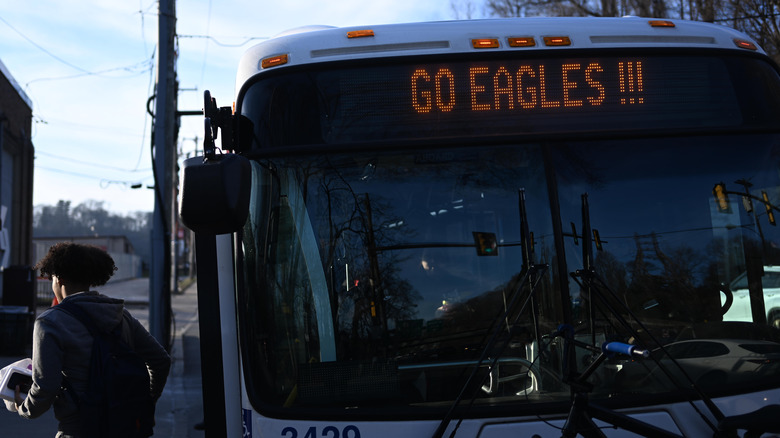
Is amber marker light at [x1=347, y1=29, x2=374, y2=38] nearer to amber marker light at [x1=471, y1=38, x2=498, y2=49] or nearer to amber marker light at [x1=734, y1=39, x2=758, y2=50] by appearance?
amber marker light at [x1=471, y1=38, x2=498, y2=49]

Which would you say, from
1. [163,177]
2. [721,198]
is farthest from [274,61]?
[163,177]

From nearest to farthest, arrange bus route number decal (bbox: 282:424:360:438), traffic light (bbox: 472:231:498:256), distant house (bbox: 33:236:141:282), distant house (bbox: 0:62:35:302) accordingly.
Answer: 1. bus route number decal (bbox: 282:424:360:438)
2. traffic light (bbox: 472:231:498:256)
3. distant house (bbox: 0:62:35:302)
4. distant house (bbox: 33:236:141:282)

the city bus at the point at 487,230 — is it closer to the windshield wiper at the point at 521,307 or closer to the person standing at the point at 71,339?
the windshield wiper at the point at 521,307

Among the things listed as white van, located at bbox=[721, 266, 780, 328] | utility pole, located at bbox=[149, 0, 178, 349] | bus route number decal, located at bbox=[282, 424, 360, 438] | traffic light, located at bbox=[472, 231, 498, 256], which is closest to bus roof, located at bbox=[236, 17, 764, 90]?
traffic light, located at bbox=[472, 231, 498, 256]

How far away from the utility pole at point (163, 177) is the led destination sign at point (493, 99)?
31.4ft

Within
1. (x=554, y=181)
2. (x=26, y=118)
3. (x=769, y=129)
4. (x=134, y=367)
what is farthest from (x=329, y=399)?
(x=26, y=118)

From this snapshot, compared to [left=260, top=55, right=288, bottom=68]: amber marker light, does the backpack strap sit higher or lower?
lower

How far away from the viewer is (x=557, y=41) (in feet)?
11.3

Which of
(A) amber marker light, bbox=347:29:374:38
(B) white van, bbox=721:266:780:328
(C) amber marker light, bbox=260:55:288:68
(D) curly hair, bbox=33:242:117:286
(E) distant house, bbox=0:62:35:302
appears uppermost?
(E) distant house, bbox=0:62:35:302

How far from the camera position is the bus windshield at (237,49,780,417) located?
3.08m

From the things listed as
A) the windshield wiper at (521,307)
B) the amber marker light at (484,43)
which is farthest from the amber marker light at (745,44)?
the windshield wiper at (521,307)

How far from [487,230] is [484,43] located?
84 centimetres

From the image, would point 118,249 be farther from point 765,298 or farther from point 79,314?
point 765,298

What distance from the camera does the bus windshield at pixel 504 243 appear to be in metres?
3.08
